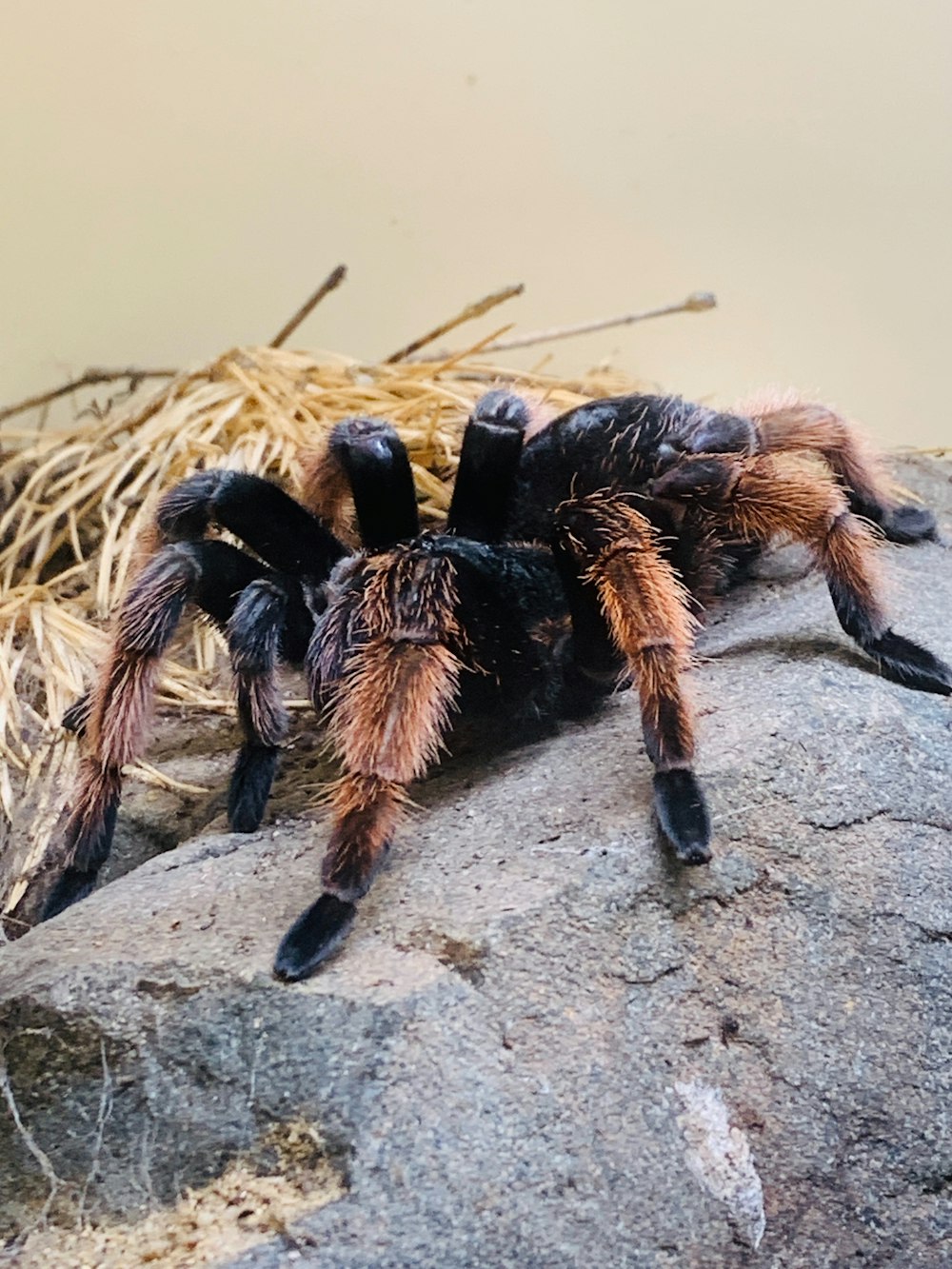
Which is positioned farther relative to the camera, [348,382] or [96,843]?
[348,382]

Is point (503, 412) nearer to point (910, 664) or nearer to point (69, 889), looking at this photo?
point (910, 664)

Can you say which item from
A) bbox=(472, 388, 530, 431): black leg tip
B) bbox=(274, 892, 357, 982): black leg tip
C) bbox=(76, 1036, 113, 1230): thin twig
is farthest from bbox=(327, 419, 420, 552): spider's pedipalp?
bbox=(76, 1036, 113, 1230): thin twig

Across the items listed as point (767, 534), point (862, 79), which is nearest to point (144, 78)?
point (862, 79)

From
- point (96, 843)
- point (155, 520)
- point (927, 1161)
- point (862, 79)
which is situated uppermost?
point (862, 79)

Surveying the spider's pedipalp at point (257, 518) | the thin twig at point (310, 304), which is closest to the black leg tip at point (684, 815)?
the spider's pedipalp at point (257, 518)

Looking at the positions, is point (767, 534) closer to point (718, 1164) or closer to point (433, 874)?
point (433, 874)

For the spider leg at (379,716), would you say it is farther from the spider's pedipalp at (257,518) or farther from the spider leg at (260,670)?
the spider's pedipalp at (257,518)

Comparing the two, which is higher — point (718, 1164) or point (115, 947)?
point (115, 947)

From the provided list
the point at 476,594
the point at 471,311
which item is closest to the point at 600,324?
the point at 471,311
